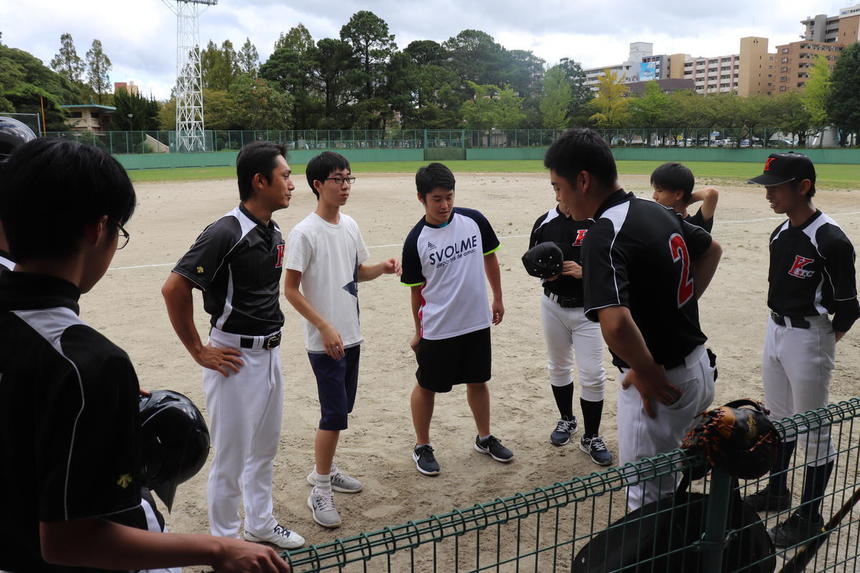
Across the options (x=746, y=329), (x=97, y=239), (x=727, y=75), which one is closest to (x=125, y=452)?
(x=97, y=239)

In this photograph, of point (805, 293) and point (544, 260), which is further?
point (544, 260)

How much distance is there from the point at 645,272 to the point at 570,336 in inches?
96.7

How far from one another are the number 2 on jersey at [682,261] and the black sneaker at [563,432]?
2.53 m

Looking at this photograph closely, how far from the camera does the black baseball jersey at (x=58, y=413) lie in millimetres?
1349

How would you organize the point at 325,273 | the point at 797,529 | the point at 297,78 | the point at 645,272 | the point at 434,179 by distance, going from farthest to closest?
the point at 297,78 → the point at 434,179 → the point at 325,273 → the point at 797,529 → the point at 645,272

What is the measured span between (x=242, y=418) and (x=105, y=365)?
2.28m

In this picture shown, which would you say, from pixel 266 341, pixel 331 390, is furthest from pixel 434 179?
pixel 266 341

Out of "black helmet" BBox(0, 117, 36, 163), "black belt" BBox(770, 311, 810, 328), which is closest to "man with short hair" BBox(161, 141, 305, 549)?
"black helmet" BBox(0, 117, 36, 163)

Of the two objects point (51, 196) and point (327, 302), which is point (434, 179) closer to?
point (327, 302)

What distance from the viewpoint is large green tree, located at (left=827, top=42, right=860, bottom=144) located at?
60.5 m

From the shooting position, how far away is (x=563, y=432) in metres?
5.27

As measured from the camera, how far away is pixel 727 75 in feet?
639

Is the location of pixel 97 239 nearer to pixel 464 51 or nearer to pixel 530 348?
pixel 530 348

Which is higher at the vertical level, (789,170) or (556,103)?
(556,103)
